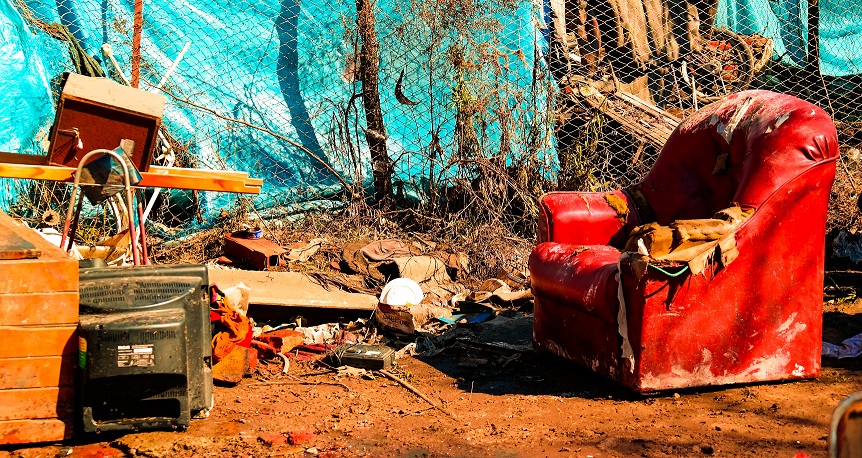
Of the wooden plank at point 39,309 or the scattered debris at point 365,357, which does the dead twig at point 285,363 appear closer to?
the scattered debris at point 365,357

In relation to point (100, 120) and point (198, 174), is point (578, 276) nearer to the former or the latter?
point (198, 174)

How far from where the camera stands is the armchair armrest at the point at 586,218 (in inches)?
188

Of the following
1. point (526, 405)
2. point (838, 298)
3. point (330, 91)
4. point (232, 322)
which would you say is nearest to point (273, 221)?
point (330, 91)

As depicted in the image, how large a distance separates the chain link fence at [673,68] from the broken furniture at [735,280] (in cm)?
326

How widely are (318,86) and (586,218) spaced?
3586 mm

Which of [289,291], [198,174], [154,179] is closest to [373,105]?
[289,291]

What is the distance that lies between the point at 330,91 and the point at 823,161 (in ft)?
15.3

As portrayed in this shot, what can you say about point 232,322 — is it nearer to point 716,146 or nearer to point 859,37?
point 716,146

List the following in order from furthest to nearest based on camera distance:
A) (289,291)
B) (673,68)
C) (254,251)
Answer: (673,68), (254,251), (289,291)

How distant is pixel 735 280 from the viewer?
394 cm

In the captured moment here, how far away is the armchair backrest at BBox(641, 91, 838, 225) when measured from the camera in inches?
155

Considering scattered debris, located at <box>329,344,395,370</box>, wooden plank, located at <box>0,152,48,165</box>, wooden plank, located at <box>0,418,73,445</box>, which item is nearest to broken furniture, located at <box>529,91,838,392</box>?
scattered debris, located at <box>329,344,395,370</box>

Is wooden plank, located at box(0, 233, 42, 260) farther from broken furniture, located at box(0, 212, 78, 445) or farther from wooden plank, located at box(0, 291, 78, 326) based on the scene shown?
wooden plank, located at box(0, 291, 78, 326)

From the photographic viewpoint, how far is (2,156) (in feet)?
14.8
